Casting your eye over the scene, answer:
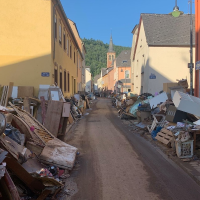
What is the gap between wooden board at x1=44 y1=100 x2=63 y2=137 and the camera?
802cm

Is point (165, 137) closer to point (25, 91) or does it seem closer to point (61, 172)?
point (61, 172)

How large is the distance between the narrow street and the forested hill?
353ft

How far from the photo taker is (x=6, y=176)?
320 centimetres

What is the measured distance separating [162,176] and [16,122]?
3863mm

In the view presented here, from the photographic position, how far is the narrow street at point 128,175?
13.4 ft

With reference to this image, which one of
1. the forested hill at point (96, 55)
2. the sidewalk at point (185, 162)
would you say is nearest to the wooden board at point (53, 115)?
the sidewalk at point (185, 162)

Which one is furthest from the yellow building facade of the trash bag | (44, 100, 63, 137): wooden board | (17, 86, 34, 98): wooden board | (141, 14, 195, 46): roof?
(141, 14, 195, 46): roof

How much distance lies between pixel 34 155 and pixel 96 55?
378ft

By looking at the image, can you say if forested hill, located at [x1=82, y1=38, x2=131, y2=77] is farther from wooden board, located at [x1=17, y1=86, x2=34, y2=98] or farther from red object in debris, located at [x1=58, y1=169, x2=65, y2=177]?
red object in debris, located at [x1=58, y1=169, x2=65, y2=177]

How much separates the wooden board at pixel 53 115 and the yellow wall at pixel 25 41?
159 inches

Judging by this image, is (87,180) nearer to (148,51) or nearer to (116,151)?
(116,151)

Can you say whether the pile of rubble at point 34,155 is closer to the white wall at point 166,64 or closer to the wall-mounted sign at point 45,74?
the wall-mounted sign at point 45,74

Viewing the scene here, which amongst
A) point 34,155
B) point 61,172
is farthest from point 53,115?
point 61,172

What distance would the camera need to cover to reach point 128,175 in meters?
4.97
